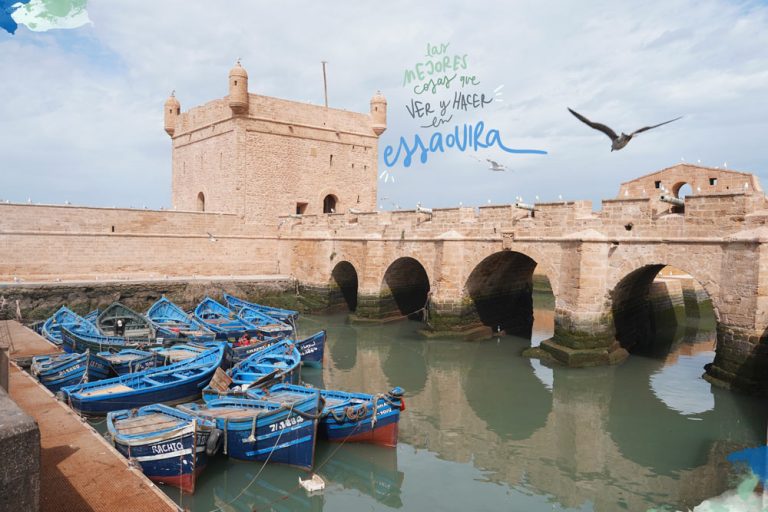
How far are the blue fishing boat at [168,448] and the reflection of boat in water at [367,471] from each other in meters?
2.08

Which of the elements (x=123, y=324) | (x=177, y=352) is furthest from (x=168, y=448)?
(x=123, y=324)

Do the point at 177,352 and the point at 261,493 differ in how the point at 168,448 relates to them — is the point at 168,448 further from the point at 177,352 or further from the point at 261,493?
the point at 177,352

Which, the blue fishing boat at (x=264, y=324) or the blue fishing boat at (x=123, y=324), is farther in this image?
the blue fishing boat at (x=264, y=324)

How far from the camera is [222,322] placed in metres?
17.8

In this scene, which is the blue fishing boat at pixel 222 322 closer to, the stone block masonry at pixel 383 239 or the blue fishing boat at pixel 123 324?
the blue fishing boat at pixel 123 324

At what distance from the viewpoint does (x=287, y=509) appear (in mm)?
7930

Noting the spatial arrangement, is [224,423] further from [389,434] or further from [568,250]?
[568,250]

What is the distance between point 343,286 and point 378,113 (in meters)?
11.5

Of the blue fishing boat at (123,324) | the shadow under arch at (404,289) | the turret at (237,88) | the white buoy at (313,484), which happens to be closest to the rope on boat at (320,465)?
the white buoy at (313,484)

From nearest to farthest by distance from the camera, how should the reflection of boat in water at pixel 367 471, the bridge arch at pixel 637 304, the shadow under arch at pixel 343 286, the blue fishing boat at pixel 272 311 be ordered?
1. the reflection of boat in water at pixel 367 471
2. the bridge arch at pixel 637 304
3. the blue fishing boat at pixel 272 311
4. the shadow under arch at pixel 343 286

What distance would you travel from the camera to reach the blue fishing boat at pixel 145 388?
10156mm

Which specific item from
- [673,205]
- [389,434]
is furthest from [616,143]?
[389,434]

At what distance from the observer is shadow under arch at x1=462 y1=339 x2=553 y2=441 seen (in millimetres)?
11602

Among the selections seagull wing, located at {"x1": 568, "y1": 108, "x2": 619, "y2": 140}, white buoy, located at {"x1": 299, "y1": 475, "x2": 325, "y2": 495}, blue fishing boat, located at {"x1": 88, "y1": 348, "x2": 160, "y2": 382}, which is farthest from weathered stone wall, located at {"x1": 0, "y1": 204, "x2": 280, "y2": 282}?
seagull wing, located at {"x1": 568, "y1": 108, "x2": 619, "y2": 140}
